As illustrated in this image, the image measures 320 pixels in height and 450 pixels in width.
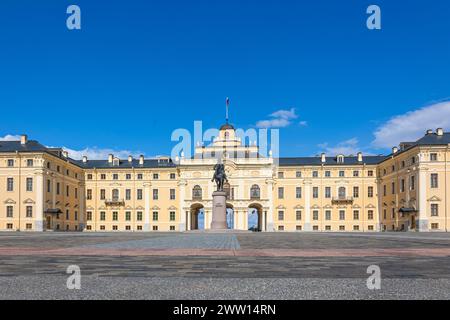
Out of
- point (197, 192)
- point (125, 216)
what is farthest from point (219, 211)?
point (125, 216)

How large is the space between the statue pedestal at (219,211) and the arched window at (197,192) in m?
31.9

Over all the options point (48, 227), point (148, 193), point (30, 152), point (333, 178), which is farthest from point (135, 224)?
point (333, 178)

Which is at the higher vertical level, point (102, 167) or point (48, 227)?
point (102, 167)

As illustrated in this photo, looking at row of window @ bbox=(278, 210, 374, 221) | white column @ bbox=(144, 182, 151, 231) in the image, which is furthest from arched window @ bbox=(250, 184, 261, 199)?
white column @ bbox=(144, 182, 151, 231)

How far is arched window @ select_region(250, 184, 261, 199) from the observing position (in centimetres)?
8169

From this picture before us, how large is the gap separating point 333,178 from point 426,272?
73.6 metres

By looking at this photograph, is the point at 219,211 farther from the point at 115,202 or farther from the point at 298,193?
the point at 115,202

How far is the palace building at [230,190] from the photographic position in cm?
7700

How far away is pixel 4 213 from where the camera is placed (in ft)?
224

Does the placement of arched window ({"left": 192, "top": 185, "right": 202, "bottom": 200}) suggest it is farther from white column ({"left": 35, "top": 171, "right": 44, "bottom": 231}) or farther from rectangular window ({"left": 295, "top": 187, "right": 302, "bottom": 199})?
white column ({"left": 35, "top": 171, "right": 44, "bottom": 231})

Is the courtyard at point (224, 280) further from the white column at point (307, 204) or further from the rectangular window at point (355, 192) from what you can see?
the rectangular window at point (355, 192)

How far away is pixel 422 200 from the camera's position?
200 feet

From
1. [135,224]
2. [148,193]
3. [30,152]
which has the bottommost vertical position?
[135,224]
